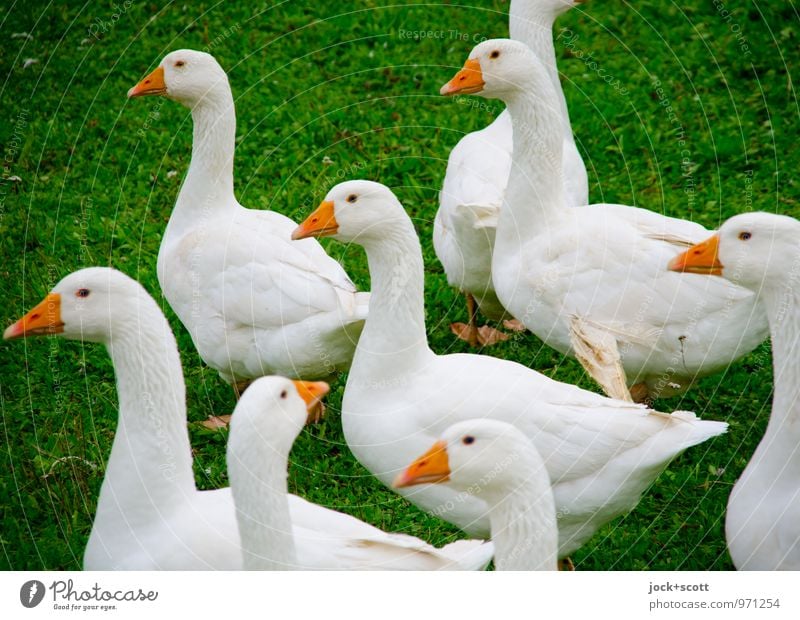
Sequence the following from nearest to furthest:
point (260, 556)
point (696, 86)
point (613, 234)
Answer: point (260, 556)
point (613, 234)
point (696, 86)

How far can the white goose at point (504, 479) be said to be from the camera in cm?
282

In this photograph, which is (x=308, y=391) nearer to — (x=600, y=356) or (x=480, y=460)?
(x=480, y=460)

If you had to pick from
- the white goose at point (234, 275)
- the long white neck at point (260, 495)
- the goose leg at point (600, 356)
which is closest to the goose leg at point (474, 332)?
the white goose at point (234, 275)

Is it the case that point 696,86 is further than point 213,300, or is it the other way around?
point 696,86

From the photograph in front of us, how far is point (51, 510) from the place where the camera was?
3.95 m

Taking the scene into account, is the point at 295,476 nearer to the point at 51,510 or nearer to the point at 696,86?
the point at 51,510

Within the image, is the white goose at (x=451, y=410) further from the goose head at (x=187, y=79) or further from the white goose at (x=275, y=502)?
the goose head at (x=187, y=79)

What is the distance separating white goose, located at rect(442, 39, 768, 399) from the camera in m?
4.02

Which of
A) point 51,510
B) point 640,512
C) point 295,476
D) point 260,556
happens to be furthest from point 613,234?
point 51,510

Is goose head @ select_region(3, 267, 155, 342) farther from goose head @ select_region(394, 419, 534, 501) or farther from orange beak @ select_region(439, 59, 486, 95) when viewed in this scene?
orange beak @ select_region(439, 59, 486, 95)

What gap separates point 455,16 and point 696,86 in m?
1.55

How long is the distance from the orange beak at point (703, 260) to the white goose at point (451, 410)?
1.60 feet

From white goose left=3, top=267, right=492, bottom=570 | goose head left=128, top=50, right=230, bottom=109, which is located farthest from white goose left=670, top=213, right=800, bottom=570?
goose head left=128, top=50, right=230, bottom=109

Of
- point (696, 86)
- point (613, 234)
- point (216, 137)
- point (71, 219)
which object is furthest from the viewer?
point (696, 86)
